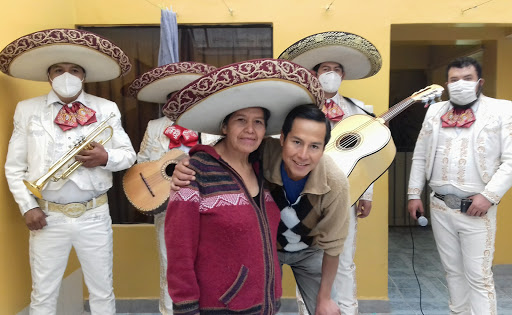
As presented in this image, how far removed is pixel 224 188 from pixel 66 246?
5.76 ft

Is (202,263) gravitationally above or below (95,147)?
below

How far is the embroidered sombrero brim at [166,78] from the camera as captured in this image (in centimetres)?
311

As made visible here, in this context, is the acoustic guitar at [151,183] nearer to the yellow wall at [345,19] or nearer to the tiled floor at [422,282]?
the yellow wall at [345,19]

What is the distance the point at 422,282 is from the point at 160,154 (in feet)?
10.9

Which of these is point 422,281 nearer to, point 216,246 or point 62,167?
point 216,246

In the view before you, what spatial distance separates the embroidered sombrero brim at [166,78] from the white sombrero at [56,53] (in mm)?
209

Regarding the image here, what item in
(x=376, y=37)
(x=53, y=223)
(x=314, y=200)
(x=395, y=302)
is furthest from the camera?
(x=395, y=302)

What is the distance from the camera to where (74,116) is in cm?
288

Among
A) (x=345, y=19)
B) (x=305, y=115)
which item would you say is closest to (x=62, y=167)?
(x=305, y=115)

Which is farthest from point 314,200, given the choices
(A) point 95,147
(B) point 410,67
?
(B) point 410,67

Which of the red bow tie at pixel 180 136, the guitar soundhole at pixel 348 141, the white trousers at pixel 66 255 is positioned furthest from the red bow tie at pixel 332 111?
the white trousers at pixel 66 255

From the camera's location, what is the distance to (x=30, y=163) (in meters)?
2.81

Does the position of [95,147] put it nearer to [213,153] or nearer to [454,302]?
[213,153]

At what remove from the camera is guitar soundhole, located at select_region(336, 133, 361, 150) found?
2.86 metres
